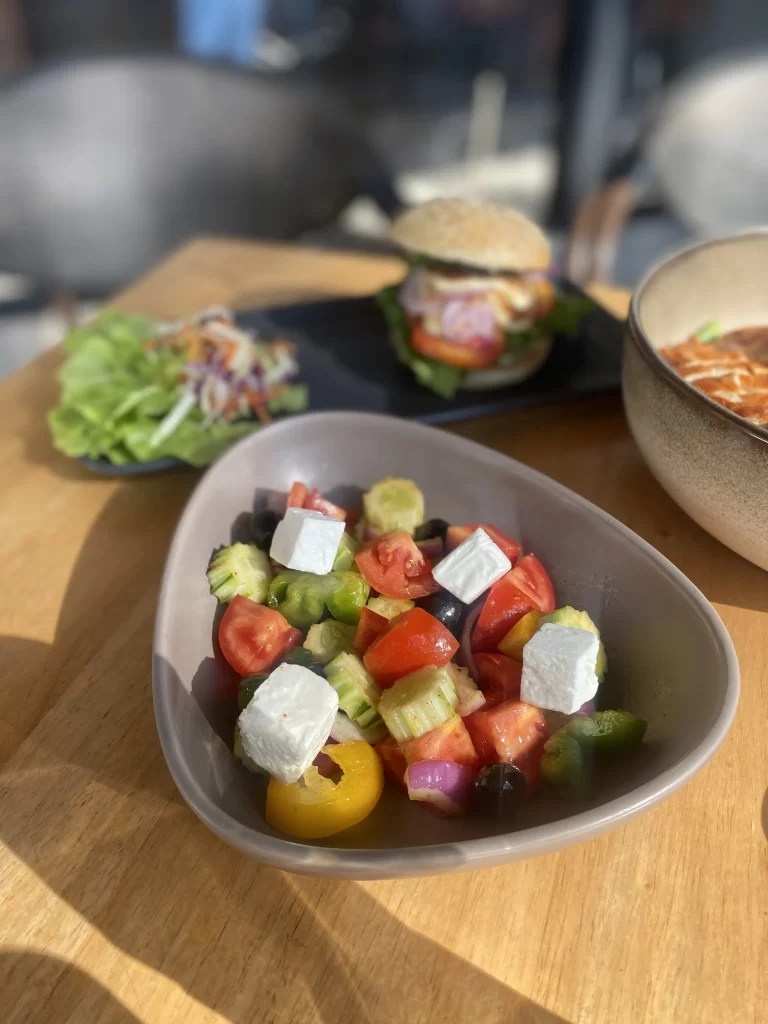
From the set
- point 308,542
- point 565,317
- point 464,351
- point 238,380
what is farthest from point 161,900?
point 565,317

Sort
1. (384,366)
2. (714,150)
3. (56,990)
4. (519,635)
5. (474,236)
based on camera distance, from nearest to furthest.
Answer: (56,990) < (519,635) < (474,236) < (384,366) < (714,150)

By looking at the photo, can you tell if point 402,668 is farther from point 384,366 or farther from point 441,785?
point 384,366

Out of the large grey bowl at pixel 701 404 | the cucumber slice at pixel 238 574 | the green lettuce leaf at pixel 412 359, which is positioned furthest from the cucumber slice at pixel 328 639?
the green lettuce leaf at pixel 412 359

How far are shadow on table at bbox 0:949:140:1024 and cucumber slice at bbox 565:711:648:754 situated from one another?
0.54 m

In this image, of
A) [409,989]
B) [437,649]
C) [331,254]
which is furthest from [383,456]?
[331,254]

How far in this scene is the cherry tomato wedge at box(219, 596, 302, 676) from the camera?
36.6 inches

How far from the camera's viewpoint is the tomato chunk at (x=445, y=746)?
0.83m

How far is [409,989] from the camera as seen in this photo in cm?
76

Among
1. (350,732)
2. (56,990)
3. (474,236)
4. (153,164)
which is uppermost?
(474,236)

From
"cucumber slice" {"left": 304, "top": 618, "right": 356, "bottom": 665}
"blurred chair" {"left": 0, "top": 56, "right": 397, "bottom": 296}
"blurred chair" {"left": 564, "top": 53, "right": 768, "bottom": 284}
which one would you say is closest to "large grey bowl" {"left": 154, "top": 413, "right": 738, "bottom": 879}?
"cucumber slice" {"left": 304, "top": 618, "right": 356, "bottom": 665}

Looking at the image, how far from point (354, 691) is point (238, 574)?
252mm

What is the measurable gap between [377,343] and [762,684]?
1.21 metres

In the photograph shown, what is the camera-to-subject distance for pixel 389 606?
3.27 ft

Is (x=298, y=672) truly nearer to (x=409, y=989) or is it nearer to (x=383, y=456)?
(x=409, y=989)
